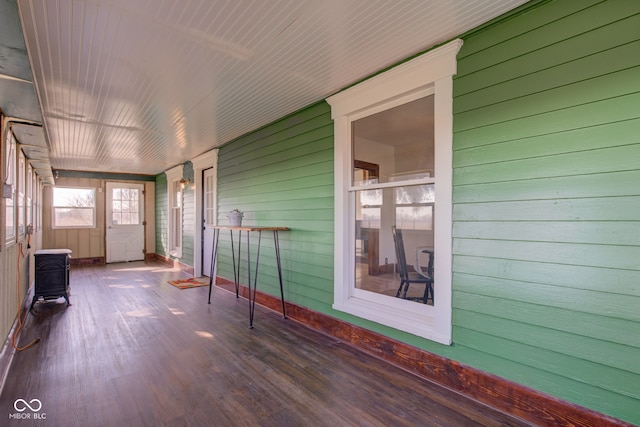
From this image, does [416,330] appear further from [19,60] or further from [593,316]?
[19,60]

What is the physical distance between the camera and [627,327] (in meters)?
1.59

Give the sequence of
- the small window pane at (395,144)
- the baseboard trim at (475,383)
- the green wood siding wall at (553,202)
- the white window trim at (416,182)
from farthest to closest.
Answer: the small window pane at (395,144)
the white window trim at (416,182)
the baseboard trim at (475,383)
the green wood siding wall at (553,202)

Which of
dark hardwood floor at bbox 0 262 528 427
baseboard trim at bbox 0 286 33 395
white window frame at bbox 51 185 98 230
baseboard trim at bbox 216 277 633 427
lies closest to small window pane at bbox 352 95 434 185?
baseboard trim at bbox 216 277 633 427

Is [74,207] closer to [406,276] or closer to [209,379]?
[209,379]

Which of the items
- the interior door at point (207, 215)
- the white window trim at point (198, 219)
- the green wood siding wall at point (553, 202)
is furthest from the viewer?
the white window trim at point (198, 219)

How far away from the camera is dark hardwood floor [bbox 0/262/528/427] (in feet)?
6.38

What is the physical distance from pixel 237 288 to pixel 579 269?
403 cm

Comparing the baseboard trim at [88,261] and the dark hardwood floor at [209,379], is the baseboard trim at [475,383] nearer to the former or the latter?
the dark hardwood floor at [209,379]

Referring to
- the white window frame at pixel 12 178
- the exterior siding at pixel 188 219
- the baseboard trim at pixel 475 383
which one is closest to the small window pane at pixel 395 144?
the baseboard trim at pixel 475 383

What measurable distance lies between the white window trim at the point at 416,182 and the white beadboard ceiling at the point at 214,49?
4.8 inches

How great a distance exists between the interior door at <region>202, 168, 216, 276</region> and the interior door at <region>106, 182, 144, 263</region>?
11.9 ft

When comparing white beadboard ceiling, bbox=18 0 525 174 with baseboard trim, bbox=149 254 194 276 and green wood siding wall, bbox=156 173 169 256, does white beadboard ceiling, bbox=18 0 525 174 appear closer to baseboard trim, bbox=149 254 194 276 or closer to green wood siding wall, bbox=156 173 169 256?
baseboard trim, bbox=149 254 194 276

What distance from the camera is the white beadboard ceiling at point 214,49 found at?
1.91 m

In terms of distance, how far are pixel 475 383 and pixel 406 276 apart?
3.17ft
